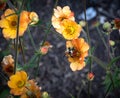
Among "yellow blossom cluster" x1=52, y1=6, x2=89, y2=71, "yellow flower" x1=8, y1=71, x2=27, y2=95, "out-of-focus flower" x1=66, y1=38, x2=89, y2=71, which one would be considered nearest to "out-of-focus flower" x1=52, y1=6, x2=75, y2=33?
"yellow blossom cluster" x1=52, y1=6, x2=89, y2=71

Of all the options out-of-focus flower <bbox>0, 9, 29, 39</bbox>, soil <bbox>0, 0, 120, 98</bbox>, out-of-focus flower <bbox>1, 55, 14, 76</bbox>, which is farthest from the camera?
soil <bbox>0, 0, 120, 98</bbox>

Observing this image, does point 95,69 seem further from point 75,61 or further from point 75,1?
point 75,61

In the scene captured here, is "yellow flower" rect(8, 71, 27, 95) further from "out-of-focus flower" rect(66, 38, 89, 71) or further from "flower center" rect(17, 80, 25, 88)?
"out-of-focus flower" rect(66, 38, 89, 71)

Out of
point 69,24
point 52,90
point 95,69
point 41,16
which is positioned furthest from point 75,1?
point 69,24

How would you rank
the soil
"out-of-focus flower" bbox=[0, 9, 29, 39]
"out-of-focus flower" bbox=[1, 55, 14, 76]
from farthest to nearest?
the soil < "out-of-focus flower" bbox=[1, 55, 14, 76] < "out-of-focus flower" bbox=[0, 9, 29, 39]

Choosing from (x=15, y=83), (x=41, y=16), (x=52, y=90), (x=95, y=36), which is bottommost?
(x=52, y=90)

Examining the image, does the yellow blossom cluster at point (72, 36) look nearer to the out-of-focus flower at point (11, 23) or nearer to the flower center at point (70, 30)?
the flower center at point (70, 30)

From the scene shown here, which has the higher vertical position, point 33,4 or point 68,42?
point 68,42
